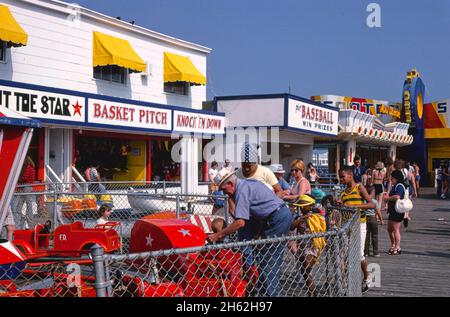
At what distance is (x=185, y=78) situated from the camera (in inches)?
777

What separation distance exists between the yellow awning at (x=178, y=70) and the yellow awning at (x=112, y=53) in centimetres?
214

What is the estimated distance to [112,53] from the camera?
54.1 ft

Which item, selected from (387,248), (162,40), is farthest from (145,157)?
(387,248)

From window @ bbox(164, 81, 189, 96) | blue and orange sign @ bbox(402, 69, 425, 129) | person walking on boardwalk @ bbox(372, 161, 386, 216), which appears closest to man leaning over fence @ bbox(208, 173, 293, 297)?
person walking on boardwalk @ bbox(372, 161, 386, 216)

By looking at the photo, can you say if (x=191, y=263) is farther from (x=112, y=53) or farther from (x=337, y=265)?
(x=112, y=53)

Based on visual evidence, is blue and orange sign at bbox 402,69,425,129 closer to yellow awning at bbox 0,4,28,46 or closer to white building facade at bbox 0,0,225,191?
white building facade at bbox 0,0,225,191

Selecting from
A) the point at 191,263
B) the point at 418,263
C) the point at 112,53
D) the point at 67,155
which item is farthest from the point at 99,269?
the point at 112,53

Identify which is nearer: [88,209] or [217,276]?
[217,276]

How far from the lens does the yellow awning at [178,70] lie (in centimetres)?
1964

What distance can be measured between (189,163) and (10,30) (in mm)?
8330

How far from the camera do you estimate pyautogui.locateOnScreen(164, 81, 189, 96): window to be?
66.5 feet

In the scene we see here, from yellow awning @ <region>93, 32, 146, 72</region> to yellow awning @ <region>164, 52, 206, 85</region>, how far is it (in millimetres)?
2140

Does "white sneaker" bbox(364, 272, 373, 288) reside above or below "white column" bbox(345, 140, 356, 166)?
below

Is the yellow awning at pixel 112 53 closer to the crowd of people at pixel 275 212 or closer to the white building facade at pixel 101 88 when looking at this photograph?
the white building facade at pixel 101 88
